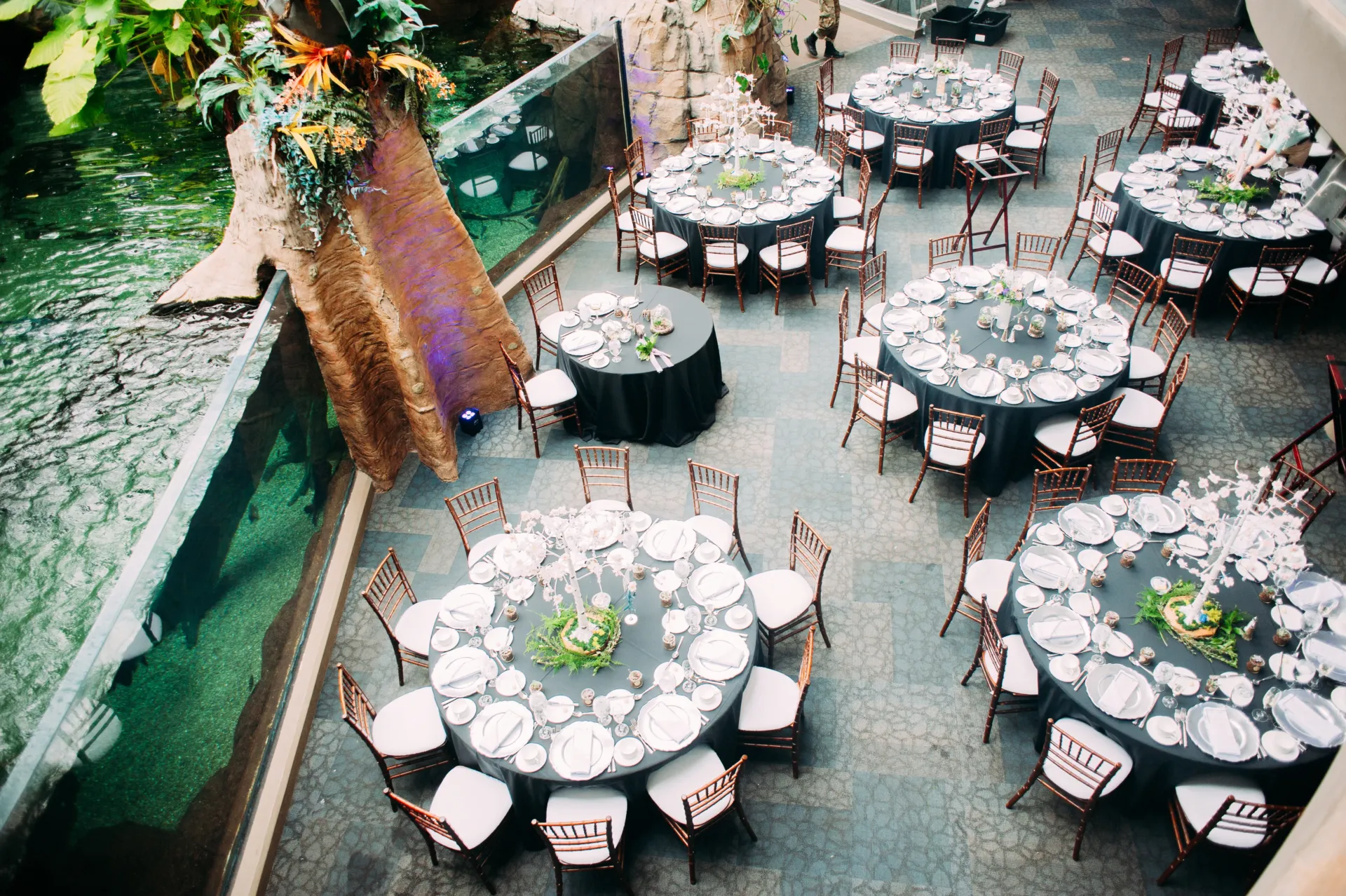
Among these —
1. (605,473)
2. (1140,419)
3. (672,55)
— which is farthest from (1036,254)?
(605,473)

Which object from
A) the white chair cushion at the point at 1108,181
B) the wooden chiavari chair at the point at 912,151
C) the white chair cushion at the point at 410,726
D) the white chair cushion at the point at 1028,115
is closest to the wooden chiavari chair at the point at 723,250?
the wooden chiavari chair at the point at 912,151

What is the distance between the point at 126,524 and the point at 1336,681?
29.2 feet

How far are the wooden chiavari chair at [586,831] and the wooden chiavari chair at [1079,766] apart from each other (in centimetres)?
219

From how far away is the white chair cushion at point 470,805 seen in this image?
163 inches

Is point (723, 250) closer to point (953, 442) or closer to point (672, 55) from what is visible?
point (953, 442)

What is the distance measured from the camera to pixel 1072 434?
5.77 meters

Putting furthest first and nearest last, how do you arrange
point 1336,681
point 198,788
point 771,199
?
1. point 771,199
2. point 198,788
3. point 1336,681

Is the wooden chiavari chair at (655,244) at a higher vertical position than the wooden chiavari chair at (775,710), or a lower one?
higher

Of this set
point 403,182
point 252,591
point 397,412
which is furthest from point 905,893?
point 403,182

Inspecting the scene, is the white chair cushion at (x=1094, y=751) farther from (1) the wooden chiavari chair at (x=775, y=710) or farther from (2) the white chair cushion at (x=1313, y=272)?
(2) the white chair cushion at (x=1313, y=272)

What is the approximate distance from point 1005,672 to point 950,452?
1868mm

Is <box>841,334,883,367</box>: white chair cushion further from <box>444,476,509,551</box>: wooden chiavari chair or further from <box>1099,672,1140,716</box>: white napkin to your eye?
<box>1099,672,1140,716</box>: white napkin

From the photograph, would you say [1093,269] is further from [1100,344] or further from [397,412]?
[397,412]

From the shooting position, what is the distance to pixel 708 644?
4469mm
